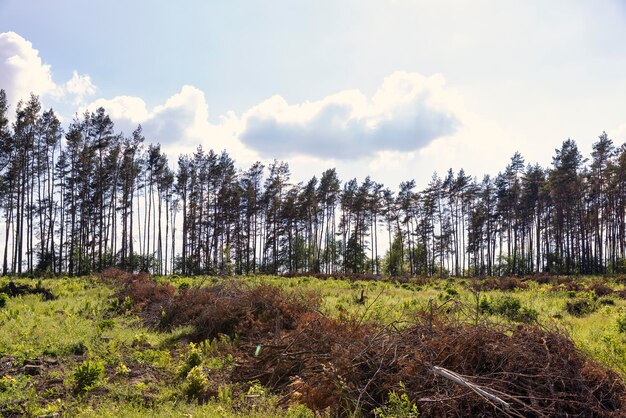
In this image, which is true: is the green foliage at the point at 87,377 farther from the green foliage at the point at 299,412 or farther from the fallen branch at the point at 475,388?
the fallen branch at the point at 475,388

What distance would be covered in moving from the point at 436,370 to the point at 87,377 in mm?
5232

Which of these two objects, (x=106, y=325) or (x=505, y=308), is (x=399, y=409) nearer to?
(x=106, y=325)

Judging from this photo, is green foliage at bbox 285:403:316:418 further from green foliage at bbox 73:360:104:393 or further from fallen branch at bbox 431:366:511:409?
green foliage at bbox 73:360:104:393

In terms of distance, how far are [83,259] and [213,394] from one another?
4199 centimetres

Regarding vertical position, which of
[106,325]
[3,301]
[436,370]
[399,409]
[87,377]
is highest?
[436,370]

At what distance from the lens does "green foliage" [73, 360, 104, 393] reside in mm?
6383

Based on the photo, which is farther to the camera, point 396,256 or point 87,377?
point 396,256

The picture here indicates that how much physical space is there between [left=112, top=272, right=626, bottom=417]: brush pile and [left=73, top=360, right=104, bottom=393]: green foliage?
2.36 m

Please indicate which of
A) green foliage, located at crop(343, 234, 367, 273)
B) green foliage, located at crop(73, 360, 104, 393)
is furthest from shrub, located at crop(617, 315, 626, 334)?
green foliage, located at crop(343, 234, 367, 273)

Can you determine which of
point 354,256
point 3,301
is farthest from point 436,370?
point 354,256

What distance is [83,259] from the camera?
4259cm

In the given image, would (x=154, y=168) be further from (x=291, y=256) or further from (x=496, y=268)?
(x=496, y=268)

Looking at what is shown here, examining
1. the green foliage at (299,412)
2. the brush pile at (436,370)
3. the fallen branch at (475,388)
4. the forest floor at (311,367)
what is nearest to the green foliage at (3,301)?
the forest floor at (311,367)

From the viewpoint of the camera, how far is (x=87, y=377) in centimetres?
653
